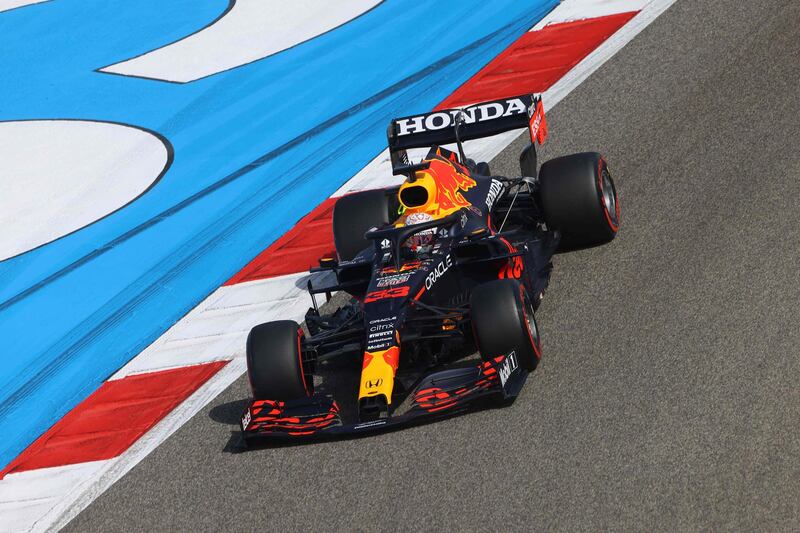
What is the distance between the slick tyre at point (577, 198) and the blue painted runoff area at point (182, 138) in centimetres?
371

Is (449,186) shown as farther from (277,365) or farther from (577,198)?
(277,365)

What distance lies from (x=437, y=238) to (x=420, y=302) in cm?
77

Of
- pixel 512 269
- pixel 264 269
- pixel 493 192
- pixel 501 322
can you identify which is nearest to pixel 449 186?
pixel 493 192

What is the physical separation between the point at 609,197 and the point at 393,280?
2412mm

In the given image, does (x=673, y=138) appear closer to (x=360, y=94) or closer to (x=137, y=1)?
(x=360, y=94)

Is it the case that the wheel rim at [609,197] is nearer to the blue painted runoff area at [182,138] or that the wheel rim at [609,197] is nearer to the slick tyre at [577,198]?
the slick tyre at [577,198]

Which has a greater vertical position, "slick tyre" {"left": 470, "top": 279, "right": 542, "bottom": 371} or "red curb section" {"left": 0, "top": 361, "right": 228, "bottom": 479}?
"slick tyre" {"left": 470, "top": 279, "right": 542, "bottom": 371}

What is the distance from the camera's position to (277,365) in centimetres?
806

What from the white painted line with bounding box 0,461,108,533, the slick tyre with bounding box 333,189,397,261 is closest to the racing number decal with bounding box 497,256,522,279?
the slick tyre with bounding box 333,189,397,261

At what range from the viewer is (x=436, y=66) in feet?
49.0

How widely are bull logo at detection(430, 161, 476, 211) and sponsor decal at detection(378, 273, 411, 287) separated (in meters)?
0.85

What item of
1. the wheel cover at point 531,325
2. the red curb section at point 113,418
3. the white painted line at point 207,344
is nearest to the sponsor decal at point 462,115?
the white painted line at point 207,344

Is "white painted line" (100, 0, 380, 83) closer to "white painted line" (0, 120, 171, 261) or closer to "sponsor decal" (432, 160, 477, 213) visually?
"white painted line" (0, 120, 171, 261)

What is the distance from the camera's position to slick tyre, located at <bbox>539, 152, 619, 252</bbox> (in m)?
9.28
